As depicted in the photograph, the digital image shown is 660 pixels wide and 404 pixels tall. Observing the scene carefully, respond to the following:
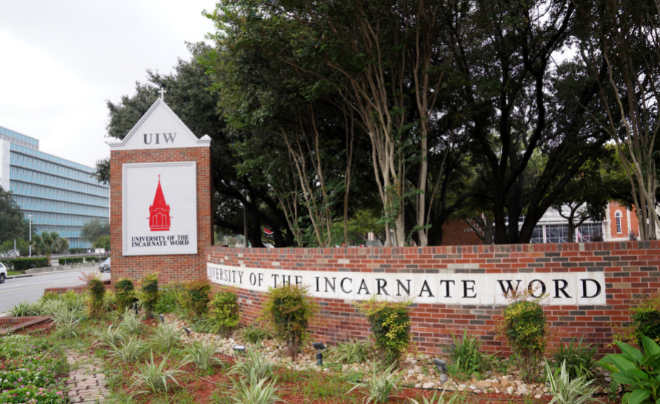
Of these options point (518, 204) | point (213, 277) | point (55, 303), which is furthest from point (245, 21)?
point (518, 204)

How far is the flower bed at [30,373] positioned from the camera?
4.52 metres

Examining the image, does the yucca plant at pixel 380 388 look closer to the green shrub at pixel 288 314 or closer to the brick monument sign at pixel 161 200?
Result: the green shrub at pixel 288 314

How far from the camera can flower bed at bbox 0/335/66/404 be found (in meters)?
4.52

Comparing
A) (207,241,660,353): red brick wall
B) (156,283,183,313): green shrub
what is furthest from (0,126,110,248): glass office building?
(207,241,660,353): red brick wall

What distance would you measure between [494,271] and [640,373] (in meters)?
2.13

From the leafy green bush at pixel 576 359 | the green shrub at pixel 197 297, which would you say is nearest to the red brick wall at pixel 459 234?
the green shrub at pixel 197 297

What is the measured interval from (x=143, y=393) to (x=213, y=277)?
5173 mm

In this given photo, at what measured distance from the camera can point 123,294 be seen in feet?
33.1

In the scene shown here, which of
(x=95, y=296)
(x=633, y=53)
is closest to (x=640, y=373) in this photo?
(x=633, y=53)

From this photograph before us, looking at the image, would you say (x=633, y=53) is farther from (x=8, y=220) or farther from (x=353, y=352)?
(x=8, y=220)

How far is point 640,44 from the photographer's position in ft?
29.8

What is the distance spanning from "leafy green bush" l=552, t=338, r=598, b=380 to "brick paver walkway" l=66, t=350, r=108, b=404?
17.5 feet

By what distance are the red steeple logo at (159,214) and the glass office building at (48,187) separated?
74.4 metres

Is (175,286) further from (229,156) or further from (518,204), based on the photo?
(518,204)
